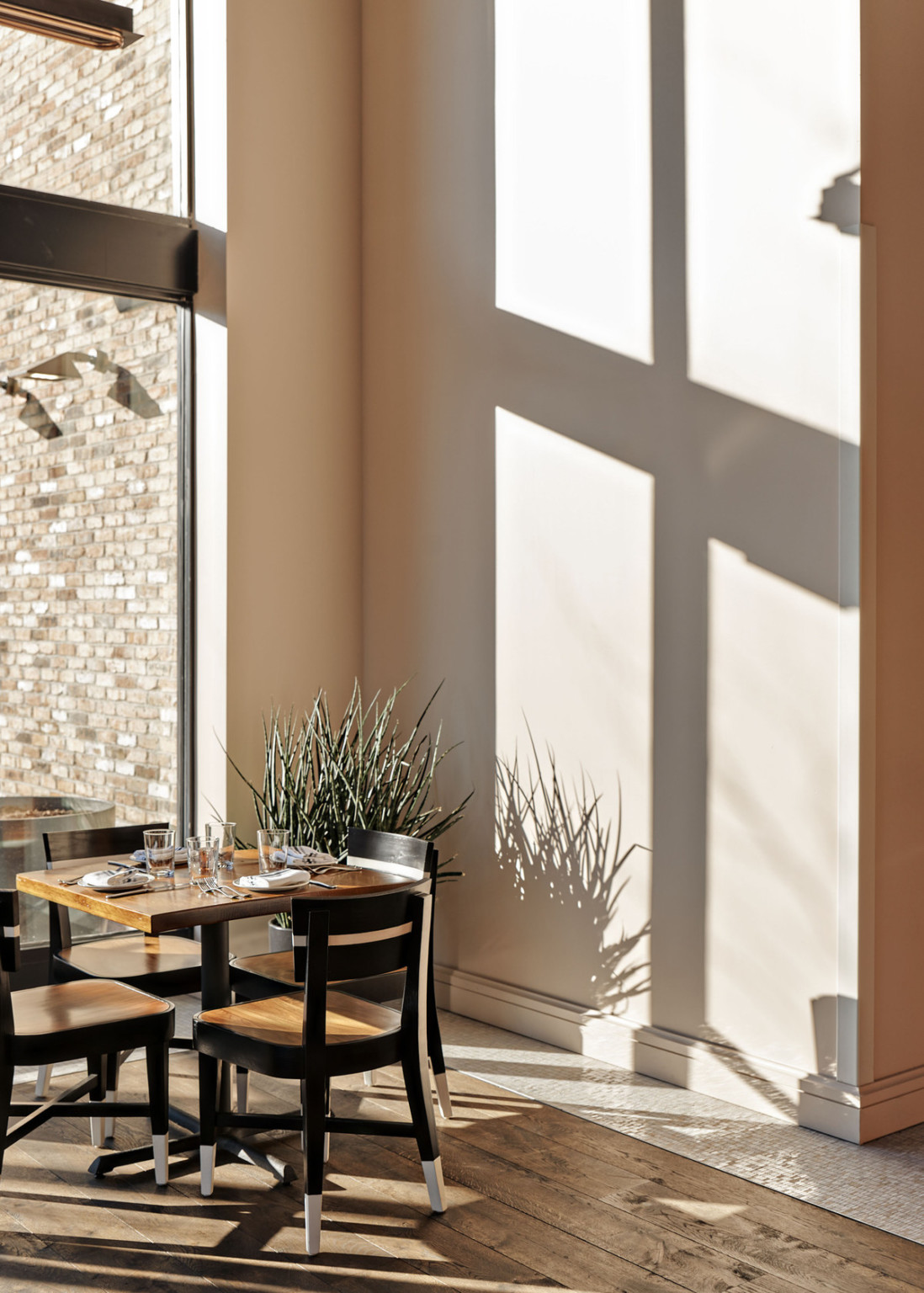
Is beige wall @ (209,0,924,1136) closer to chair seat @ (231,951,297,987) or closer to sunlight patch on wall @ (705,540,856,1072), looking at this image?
sunlight patch on wall @ (705,540,856,1072)

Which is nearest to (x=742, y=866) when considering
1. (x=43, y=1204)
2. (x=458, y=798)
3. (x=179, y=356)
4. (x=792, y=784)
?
(x=792, y=784)

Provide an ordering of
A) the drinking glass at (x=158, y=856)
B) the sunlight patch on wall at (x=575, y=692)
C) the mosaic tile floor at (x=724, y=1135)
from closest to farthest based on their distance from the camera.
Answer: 1. the mosaic tile floor at (x=724, y=1135)
2. the drinking glass at (x=158, y=856)
3. the sunlight patch on wall at (x=575, y=692)

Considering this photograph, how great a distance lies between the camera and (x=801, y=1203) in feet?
10.5

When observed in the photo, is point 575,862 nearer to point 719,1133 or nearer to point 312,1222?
point 719,1133

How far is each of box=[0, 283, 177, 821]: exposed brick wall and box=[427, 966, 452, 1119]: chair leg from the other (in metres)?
1.86

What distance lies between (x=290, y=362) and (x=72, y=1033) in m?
3.00

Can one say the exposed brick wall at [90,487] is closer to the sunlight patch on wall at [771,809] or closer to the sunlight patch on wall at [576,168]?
the sunlight patch on wall at [576,168]

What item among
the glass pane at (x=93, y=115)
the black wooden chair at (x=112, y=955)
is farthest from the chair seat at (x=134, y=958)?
the glass pane at (x=93, y=115)

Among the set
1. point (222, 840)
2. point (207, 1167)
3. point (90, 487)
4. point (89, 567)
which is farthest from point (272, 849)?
point (90, 487)

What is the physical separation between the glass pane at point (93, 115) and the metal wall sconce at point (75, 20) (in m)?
0.73

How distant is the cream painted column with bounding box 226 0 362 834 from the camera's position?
200 inches

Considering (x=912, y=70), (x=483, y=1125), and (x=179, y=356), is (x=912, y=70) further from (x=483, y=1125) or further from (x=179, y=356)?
(x=483, y=1125)

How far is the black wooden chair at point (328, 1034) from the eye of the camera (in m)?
2.93

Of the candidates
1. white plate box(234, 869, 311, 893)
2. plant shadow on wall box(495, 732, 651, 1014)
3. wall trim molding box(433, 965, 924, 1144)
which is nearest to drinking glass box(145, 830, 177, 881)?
white plate box(234, 869, 311, 893)
